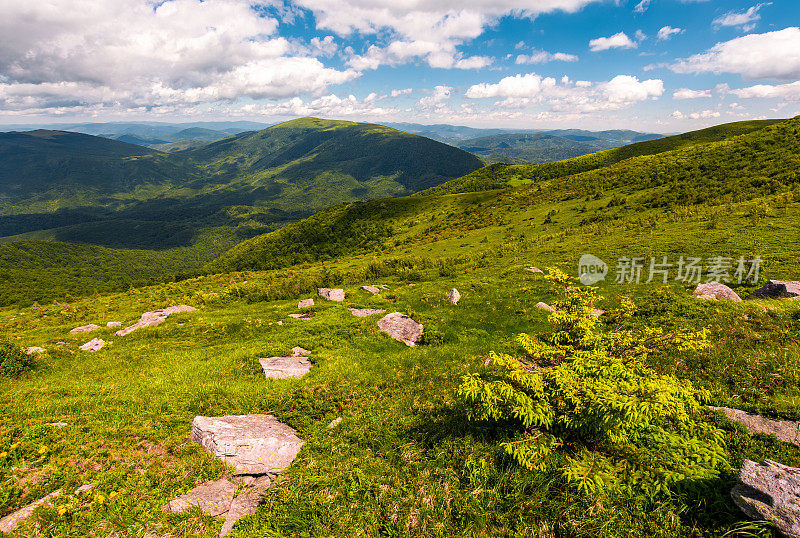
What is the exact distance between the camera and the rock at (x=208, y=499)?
659cm

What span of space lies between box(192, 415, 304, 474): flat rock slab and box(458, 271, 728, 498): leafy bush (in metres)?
5.32

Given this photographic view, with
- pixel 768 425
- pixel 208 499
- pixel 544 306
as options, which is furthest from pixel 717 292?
pixel 208 499

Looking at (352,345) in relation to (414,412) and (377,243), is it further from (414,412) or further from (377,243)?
(377,243)

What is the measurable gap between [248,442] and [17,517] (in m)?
4.31

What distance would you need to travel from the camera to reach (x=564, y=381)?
6539 mm

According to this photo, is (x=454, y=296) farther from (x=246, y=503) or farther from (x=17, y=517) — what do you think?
(x=17, y=517)

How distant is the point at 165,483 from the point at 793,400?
16293 millimetres

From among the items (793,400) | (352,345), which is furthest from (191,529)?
(793,400)

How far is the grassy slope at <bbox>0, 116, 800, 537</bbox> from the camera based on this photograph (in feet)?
19.5

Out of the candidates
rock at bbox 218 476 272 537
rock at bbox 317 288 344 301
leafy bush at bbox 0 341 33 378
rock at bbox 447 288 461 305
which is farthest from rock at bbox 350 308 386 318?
leafy bush at bbox 0 341 33 378

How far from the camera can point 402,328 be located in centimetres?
1920

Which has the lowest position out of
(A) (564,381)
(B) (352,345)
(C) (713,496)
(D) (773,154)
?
(B) (352,345)

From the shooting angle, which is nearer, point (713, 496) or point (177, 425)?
point (713, 496)

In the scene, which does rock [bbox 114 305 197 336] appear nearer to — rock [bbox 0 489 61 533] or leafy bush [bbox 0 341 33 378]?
leafy bush [bbox 0 341 33 378]
